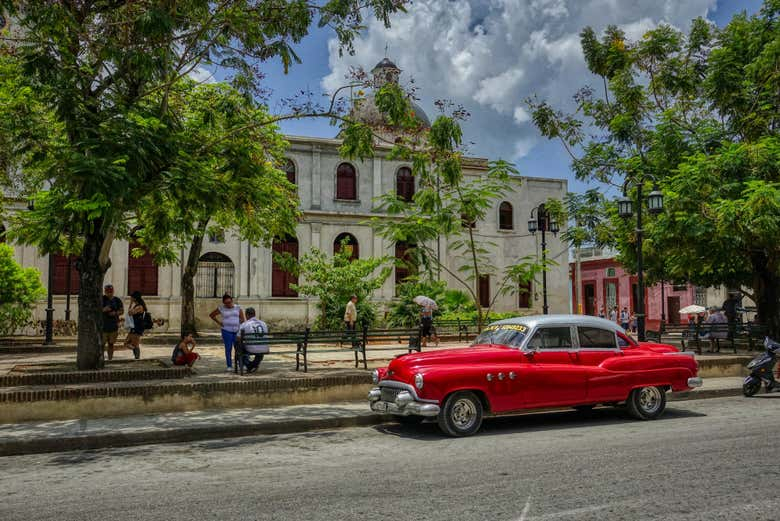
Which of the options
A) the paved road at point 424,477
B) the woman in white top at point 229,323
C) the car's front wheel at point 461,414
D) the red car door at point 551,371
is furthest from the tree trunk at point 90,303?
the red car door at point 551,371

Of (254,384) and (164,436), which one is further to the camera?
(254,384)

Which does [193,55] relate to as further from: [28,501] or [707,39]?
[707,39]

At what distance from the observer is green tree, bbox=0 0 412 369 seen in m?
10.2

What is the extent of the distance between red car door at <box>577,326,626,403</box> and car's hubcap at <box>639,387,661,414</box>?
0.44 metres

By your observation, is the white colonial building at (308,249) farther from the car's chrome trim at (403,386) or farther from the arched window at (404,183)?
the car's chrome trim at (403,386)

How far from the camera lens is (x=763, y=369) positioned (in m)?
12.6

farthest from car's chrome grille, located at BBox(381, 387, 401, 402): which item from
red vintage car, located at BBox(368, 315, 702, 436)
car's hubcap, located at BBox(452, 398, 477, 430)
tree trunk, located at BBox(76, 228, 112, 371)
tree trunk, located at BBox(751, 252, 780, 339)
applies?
tree trunk, located at BBox(751, 252, 780, 339)

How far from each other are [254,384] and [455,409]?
3920mm

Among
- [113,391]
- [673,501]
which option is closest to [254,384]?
[113,391]

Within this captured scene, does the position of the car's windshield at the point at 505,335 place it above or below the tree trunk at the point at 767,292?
below

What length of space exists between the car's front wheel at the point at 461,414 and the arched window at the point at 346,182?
23.7 m

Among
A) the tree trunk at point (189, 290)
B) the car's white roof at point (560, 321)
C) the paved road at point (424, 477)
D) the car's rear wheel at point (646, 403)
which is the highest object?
the tree trunk at point (189, 290)

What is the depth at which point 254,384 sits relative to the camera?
35.9 feet

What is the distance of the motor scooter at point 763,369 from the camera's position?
12.6 meters
